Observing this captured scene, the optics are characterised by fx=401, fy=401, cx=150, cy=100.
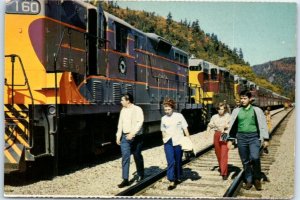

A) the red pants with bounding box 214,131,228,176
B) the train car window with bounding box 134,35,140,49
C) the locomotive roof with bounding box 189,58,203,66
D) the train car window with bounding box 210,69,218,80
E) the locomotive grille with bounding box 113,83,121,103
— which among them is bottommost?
the red pants with bounding box 214,131,228,176

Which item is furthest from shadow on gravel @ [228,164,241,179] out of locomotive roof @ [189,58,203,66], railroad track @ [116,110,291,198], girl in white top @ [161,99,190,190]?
locomotive roof @ [189,58,203,66]

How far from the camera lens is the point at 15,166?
611 centimetres

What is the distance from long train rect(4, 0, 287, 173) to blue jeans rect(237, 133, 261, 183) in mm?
2889

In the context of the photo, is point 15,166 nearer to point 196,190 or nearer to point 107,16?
point 196,190

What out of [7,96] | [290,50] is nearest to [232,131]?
[290,50]

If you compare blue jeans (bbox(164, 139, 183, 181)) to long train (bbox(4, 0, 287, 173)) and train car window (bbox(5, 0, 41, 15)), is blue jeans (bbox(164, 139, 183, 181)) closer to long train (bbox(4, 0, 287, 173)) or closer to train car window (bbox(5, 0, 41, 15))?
long train (bbox(4, 0, 287, 173))

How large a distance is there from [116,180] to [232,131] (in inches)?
84.5

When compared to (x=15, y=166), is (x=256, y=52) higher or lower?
higher

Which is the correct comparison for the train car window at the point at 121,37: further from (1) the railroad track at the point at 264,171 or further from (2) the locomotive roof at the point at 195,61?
(2) the locomotive roof at the point at 195,61

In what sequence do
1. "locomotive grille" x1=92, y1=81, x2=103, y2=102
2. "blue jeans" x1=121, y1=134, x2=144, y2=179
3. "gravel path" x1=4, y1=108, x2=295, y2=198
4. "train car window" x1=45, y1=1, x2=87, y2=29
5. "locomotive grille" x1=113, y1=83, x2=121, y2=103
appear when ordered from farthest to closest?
"locomotive grille" x1=113, y1=83, x2=121, y2=103 < "locomotive grille" x1=92, y1=81, x2=103, y2=102 < "train car window" x1=45, y1=1, x2=87, y2=29 < "blue jeans" x1=121, y1=134, x2=144, y2=179 < "gravel path" x1=4, y1=108, x2=295, y2=198

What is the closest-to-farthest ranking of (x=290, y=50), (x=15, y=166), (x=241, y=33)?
1. (x=15, y=166)
2. (x=290, y=50)
3. (x=241, y=33)

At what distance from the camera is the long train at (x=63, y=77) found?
6.41m

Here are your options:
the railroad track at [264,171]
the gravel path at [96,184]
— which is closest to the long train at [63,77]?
the gravel path at [96,184]

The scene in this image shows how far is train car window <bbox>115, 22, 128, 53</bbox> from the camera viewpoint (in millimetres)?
9078
